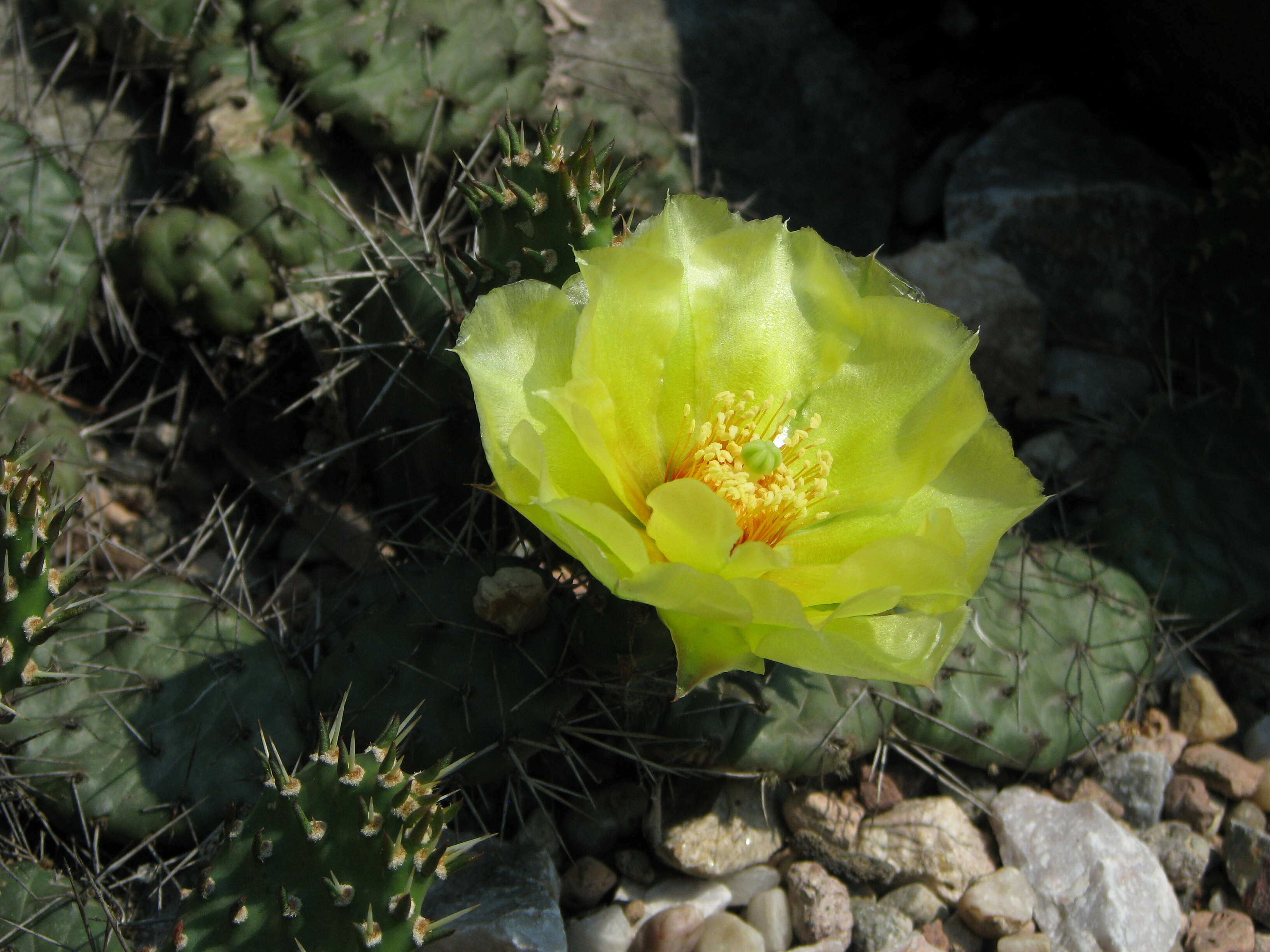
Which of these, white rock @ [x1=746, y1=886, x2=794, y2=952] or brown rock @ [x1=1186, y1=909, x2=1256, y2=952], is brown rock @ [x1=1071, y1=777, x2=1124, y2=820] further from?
white rock @ [x1=746, y1=886, x2=794, y2=952]

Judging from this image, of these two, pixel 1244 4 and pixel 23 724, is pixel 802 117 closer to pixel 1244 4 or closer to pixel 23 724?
pixel 1244 4

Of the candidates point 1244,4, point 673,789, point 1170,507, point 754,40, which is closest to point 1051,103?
point 1244,4

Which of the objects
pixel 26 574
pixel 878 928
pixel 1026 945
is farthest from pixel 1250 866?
pixel 26 574

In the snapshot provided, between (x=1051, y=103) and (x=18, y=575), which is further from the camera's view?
(x=1051, y=103)

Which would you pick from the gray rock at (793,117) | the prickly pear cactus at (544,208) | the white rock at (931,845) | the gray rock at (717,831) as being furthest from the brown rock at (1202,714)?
the prickly pear cactus at (544,208)

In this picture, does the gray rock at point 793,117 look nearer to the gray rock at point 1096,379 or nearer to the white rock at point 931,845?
the gray rock at point 1096,379

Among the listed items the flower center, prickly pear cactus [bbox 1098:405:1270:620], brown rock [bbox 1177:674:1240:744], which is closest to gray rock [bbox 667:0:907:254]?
prickly pear cactus [bbox 1098:405:1270:620]

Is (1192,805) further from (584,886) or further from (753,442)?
(753,442)
